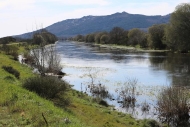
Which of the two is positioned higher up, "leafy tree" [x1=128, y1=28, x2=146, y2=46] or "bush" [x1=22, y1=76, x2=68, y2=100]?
"leafy tree" [x1=128, y1=28, x2=146, y2=46]

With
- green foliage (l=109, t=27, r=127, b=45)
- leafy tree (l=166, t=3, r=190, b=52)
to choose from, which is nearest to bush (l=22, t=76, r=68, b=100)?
leafy tree (l=166, t=3, r=190, b=52)

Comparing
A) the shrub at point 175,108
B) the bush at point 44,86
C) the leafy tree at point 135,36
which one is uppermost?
the leafy tree at point 135,36

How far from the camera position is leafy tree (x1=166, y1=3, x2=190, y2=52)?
288 feet

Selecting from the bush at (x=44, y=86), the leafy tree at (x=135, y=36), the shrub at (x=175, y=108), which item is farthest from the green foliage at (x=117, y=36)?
the bush at (x=44, y=86)

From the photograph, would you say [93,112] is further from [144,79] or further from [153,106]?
[144,79]

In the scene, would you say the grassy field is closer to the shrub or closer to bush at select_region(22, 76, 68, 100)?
bush at select_region(22, 76, 68, 100)

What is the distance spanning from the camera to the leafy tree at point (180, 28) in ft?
288

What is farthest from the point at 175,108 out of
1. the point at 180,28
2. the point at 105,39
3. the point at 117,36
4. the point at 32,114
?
the point at 105,39

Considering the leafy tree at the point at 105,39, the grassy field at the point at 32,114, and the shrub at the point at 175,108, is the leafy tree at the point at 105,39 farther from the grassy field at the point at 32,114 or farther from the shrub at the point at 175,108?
the grassy field at the point at 32,114

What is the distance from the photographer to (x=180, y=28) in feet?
291

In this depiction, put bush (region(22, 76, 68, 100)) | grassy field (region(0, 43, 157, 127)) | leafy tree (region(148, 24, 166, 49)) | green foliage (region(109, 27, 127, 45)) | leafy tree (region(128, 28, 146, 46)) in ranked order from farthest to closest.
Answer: green foliage (region(109, 27, 127, 45)) < leafy tree (region(128, 28, 146, 46)) < leafy tree (region(148, 24, 166, 49)) < bush (region(22, 76, 68, 100)) < grassy field (region(0, 43, 157, 127))

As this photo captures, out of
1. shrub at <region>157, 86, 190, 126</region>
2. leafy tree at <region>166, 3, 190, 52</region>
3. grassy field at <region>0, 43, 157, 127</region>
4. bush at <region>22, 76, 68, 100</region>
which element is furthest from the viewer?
leafy tree at <region>166, 3, 190, 52</region>

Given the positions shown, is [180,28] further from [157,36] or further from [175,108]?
[175,108]

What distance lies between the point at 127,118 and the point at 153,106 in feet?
16.7
